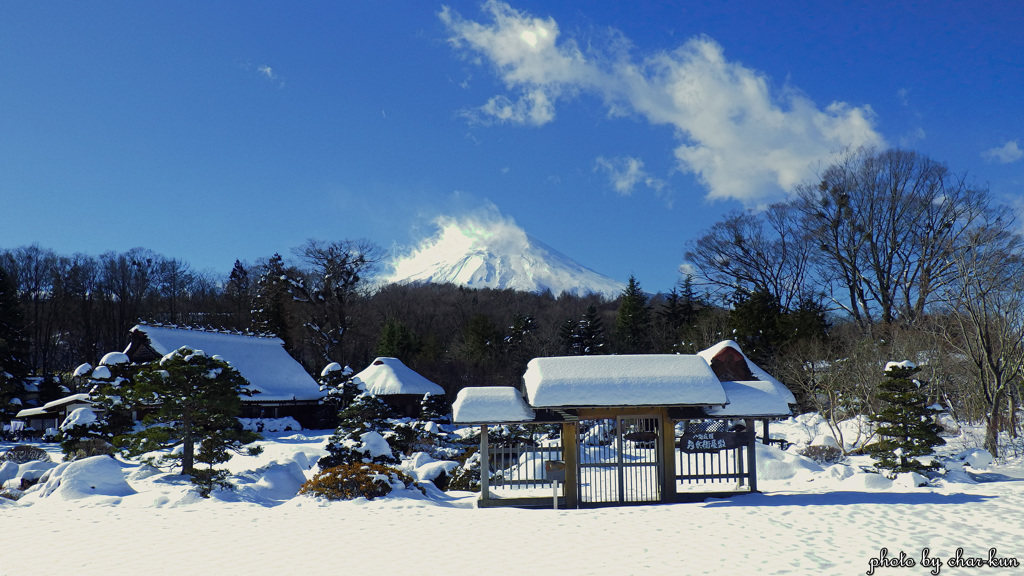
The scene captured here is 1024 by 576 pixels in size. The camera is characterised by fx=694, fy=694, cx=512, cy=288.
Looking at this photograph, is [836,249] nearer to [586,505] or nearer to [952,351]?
[952,351]

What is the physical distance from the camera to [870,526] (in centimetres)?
996

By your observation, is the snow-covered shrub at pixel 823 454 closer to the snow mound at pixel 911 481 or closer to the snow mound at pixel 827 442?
the snow mound at pixel 827 442

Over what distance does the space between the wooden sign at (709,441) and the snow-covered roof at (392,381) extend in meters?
21.9

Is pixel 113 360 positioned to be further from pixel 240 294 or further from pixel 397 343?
pixel 240 294

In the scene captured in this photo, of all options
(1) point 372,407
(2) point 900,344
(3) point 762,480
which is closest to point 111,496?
(1) point 372,407

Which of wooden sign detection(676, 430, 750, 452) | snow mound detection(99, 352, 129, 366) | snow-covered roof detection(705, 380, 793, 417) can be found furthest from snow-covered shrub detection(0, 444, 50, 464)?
snow-covered roof detection(705, 380, 793, 417)

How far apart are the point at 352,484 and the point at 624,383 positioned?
5.56 m

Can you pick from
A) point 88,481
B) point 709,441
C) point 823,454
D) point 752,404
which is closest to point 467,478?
point 709,441

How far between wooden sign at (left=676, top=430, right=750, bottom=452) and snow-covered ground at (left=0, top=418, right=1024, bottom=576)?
1.16m

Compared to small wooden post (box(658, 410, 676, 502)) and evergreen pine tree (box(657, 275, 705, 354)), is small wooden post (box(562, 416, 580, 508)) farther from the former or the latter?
evergreen pine tree (box(657, 275, 705, 354))

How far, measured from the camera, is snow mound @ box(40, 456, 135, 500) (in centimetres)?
1323

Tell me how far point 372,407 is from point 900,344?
750 inches

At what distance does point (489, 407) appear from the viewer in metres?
13.2

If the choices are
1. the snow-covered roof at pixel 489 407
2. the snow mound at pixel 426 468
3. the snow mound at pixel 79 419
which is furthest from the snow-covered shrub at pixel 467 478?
the snow mound at pixel 79 419
